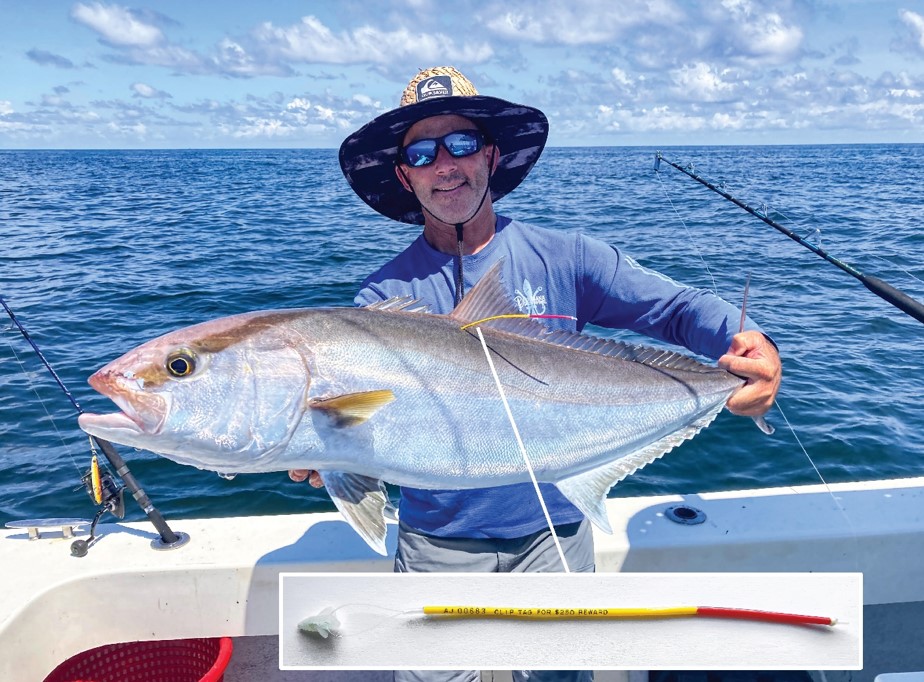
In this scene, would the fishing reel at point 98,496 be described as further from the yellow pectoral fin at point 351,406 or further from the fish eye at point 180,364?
the yellow pectoral fin at point 351,406

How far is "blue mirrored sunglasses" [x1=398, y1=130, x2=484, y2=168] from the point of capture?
2.91 metres

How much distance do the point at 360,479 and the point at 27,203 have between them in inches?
1563

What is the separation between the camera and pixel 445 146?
292 cm

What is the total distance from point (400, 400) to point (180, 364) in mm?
700

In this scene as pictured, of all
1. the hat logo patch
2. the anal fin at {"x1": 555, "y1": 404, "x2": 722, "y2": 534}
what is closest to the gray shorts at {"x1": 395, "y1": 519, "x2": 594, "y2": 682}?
the anal fin at {"x1": 555, "y1": 404, "x2": 722, "y2": 534}

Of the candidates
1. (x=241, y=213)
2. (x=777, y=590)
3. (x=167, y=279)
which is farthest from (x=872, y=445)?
(x=241, y=213)

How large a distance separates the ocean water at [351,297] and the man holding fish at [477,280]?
6.83 ft

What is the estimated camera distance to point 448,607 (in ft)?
7.29

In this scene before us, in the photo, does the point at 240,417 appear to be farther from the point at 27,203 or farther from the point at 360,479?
the point at 27,203

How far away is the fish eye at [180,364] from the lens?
84.7 inches

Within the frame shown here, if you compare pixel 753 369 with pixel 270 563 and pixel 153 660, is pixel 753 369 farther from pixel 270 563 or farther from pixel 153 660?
pixel 153 660

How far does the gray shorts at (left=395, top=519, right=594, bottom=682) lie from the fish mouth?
4.12ft

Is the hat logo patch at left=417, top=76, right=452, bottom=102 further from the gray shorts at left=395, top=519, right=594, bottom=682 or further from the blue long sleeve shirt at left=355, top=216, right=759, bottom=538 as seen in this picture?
the gray shorts at left=395, top=519, right=594, bottom=682

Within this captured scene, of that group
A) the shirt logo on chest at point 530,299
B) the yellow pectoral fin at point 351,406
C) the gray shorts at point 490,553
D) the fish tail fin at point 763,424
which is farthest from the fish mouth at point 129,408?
the fish tail fin at point 763,424
